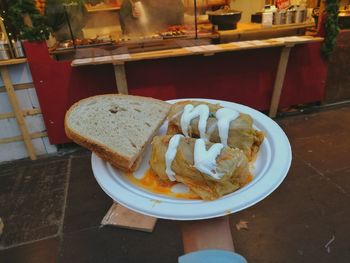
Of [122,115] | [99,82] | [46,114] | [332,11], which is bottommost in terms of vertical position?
[46,114]

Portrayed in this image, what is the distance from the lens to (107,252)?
5.58 feet

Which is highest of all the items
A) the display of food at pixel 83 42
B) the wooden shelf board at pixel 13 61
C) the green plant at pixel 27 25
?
the green plant at pixel 27 25

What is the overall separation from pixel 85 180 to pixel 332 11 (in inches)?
118

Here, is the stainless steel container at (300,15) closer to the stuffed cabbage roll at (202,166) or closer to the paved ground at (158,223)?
the paved ground at (158,223)

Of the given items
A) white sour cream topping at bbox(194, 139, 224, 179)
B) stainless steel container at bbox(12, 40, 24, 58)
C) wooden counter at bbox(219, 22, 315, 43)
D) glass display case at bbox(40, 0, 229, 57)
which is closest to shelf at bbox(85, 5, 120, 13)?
glass display case at bbox(40, 0, 229, 57)

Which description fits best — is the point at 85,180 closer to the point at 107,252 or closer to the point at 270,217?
the point at 107,252

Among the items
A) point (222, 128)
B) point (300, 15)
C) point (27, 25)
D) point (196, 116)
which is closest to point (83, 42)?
point (27, 25)

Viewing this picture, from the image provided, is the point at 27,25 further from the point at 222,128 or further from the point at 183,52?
the point at 222,128

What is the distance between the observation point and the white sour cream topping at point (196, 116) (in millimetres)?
1028

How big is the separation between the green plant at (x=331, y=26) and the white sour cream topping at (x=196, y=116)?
8.26 feet

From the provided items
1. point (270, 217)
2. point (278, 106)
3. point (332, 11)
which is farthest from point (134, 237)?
point (332, 11)

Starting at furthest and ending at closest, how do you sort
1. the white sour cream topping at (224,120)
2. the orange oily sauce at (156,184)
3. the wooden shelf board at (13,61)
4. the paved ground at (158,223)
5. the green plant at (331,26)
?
the green plant at (331,26) < the wooden shelf board at (13,61) < the paved ground at (158,223) < the white sour cream topping at (224,120) < the orange oily sauce at (156,184)

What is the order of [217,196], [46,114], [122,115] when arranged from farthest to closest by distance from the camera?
[46,114], [122,115], [217,196]

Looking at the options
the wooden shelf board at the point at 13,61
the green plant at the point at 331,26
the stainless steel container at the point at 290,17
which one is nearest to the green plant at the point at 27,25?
the wooden shelf board at the point at 13,61
